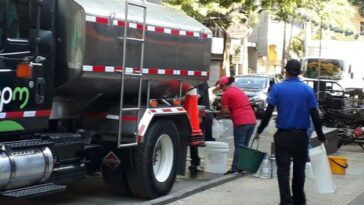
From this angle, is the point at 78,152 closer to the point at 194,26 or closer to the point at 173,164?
Result: the point at 173,164

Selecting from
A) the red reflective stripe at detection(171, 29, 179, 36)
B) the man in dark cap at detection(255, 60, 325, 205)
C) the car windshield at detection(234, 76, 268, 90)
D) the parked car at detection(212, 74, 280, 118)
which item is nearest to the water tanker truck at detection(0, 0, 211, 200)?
the red reflective stripe at detection(171, 29, 179, 36)

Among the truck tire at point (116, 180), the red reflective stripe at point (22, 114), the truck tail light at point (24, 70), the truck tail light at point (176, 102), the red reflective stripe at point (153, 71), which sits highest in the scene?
the red reflective stripe at point (153, 71)

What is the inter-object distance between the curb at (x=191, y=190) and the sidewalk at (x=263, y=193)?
0.06 m

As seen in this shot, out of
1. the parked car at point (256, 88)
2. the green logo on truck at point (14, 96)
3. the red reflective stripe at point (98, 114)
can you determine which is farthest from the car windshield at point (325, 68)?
the green logo on truck at point (14, 96)

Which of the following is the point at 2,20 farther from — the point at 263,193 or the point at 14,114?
the point at 263,193

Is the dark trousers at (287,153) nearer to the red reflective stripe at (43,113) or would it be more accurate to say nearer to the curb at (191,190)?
the curb at (191,190)

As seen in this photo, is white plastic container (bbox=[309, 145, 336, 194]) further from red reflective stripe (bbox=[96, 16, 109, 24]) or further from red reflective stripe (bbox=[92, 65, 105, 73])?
red reflective stripe (bbox=[96, 16, 109, 24])

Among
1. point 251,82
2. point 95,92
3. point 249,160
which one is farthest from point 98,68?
point 251,82

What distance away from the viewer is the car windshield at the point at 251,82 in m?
25.0

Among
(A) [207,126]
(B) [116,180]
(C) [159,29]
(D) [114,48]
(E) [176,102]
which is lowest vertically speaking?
(B) [116,180]

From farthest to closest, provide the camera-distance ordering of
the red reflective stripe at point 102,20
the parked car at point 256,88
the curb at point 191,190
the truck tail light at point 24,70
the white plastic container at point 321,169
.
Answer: the parked car at point 256,88 → the curb at point 191,190 → the white plastic container at point 321,169 → the red reflective stripe at point 102,20 → the truck tail light at point 24,70

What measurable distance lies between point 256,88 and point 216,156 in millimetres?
14402

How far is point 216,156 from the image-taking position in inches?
418

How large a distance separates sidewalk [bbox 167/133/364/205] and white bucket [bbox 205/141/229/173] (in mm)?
424
